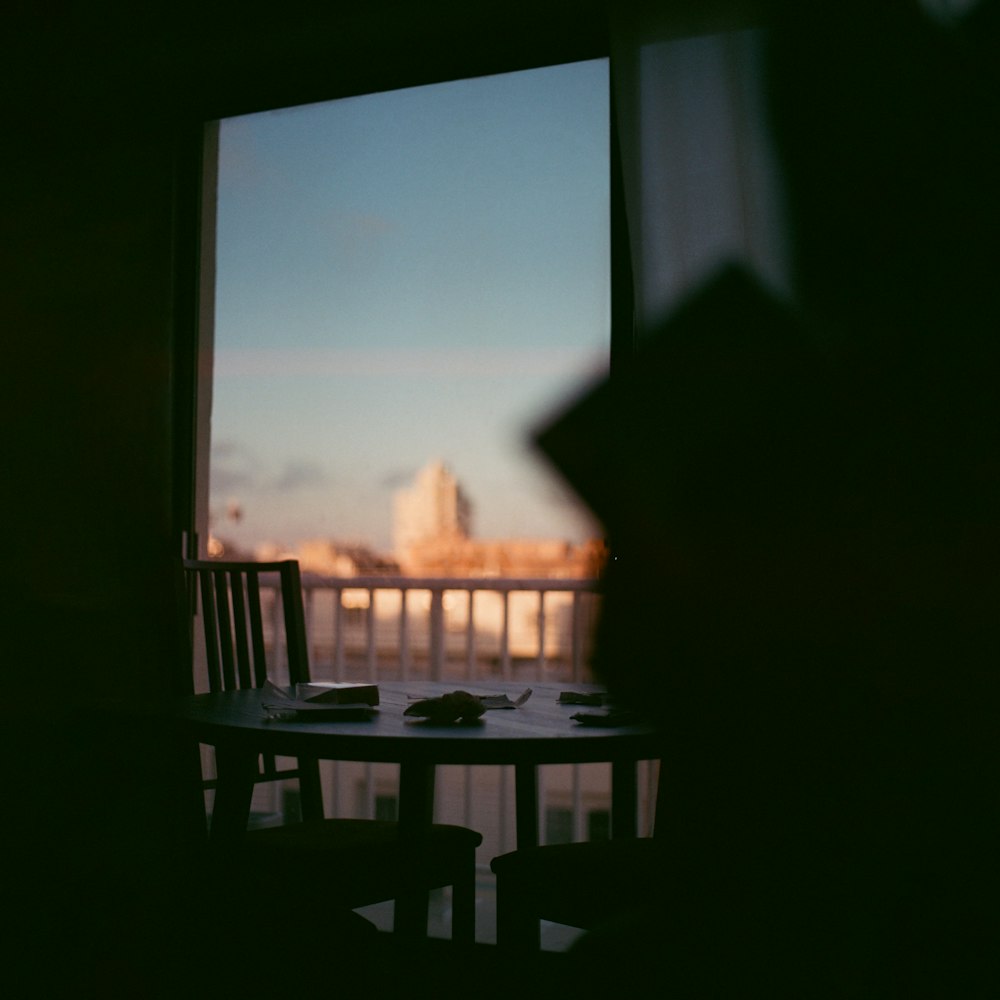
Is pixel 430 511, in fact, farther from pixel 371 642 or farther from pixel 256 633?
pixel 256 633

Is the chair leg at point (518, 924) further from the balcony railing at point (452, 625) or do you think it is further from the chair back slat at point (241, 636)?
the balcony railing at point (452, 625)

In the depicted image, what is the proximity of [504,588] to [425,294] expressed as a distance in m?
1.50

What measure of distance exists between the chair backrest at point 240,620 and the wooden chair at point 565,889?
0.95 metres

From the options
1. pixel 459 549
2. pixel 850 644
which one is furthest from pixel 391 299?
pixel 850 644

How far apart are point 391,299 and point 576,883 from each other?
3.31 m

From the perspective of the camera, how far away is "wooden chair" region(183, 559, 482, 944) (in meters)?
1.81

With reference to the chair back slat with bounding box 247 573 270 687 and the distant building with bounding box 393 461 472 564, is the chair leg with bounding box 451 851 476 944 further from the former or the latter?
the distant building with bounding box 393 461 472 564

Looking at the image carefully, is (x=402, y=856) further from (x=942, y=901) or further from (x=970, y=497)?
(x=970, y=497)

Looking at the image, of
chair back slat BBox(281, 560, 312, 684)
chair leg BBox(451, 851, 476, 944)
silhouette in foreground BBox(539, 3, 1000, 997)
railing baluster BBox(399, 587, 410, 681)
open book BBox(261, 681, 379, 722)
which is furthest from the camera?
railing baluster BBox(399, 587, 410, 681)

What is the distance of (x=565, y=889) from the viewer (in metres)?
1.76

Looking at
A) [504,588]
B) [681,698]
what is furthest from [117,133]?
[681,698]

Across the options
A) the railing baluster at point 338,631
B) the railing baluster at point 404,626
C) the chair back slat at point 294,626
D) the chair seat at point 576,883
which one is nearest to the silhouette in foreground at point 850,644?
the chair seat at point 576,883

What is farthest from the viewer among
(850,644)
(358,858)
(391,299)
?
(391,299)

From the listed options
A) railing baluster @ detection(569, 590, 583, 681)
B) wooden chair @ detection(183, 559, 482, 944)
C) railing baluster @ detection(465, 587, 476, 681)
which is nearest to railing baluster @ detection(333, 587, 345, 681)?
railing baluster @ detection(465, 587, 476, 681)
